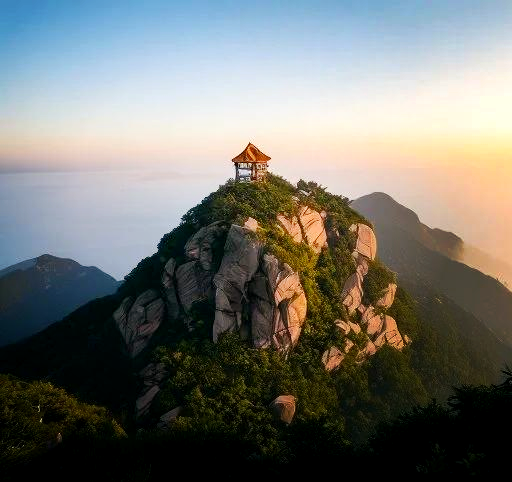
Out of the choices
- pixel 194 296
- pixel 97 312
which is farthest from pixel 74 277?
pixel 194 296

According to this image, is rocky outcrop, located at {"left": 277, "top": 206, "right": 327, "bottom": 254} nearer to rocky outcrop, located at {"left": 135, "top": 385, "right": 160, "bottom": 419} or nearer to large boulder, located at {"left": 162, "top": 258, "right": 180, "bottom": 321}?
large boulder, located at {"left": 162, "top": 258, "right": 180, "bottom": 321}

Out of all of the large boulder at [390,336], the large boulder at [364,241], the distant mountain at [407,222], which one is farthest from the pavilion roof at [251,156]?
the distant mountain at [407,222]

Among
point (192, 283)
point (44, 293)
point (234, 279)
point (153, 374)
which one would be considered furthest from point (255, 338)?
point (44, 293)

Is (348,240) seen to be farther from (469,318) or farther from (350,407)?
(469,318)

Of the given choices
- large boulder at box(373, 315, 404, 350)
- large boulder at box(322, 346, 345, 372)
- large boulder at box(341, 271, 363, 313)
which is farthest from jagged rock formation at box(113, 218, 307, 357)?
large boulder at box(373, 315, 404, 350)

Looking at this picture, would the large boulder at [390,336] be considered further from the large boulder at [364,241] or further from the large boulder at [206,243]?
the large boulder at [206,243]

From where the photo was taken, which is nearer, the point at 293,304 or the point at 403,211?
the point at 293,304
